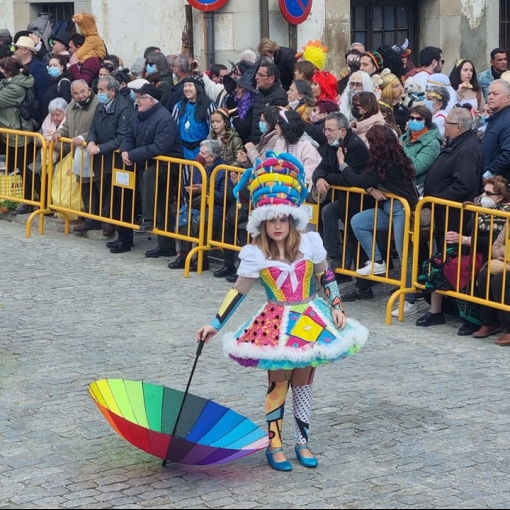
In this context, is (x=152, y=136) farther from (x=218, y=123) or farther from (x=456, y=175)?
(x=456, y=175)

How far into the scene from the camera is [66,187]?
14.7 meters

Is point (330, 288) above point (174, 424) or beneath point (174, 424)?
above

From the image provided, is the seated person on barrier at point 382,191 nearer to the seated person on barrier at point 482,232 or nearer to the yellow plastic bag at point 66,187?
the seated person on barrier at point 482,232

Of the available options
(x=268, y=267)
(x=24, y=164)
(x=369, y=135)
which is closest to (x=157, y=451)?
(x=268, y=267)

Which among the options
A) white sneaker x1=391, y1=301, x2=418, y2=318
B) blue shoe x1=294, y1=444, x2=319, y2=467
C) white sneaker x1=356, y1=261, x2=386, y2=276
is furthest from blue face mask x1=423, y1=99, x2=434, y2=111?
blue shoe x1=294, y1=444, x2=319, y2=467

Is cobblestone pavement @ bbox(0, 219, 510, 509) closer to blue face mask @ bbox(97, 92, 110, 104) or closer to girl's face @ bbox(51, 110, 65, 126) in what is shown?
blue face mask @ bbox(97, 92, 110, 104)

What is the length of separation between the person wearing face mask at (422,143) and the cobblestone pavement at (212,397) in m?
1.24

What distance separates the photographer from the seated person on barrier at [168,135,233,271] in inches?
511

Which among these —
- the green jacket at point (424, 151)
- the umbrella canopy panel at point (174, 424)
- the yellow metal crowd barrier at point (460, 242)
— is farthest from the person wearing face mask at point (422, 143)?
the umbrella canopy panel at point (174, 424)

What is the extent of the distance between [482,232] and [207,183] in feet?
10.6

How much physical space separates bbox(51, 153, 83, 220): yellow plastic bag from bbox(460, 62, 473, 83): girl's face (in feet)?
14.6

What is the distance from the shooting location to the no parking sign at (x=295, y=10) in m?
19.2

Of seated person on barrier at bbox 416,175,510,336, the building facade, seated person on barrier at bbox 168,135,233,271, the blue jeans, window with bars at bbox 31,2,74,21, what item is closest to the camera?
seated person on barrier at bbox 416,175,510,336

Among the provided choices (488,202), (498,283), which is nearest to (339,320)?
(498,283)
